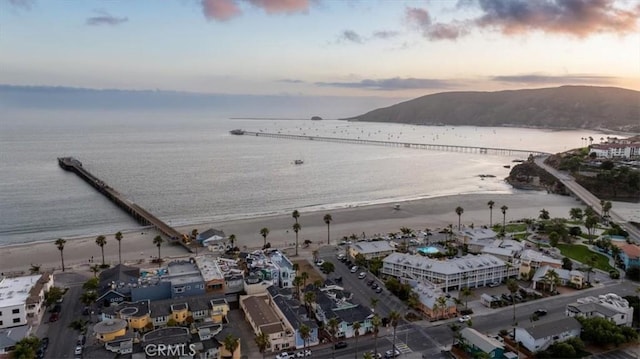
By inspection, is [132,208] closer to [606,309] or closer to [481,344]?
[481,344]

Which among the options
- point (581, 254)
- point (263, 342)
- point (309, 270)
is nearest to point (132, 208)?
point (309, 270)

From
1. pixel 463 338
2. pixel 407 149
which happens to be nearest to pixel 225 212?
pixel 463 338

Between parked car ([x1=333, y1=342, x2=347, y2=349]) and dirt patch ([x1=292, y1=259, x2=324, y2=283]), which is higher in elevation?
dirt patch ([x1=292, y1=259, x2=324, y2=283])

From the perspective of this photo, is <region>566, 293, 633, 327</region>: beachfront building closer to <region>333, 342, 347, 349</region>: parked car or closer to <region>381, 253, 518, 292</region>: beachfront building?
<region>381, 253, 518, 292</region>: beachfront building

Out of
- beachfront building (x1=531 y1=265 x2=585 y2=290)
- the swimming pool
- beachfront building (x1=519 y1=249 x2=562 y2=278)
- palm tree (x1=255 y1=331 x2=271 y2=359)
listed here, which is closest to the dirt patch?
the swimming pool

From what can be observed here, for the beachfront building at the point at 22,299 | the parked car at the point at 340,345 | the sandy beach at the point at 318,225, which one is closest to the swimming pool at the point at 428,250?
the sandy beach at the point at 318,225

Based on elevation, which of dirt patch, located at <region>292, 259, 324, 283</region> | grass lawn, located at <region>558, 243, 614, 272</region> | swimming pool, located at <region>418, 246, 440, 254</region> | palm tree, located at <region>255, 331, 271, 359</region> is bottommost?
dirt patch, located at <region>292, 259, 324, 283</region>
